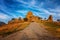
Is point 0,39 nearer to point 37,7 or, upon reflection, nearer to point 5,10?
point 5,10

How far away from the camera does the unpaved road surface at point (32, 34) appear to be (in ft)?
16.4

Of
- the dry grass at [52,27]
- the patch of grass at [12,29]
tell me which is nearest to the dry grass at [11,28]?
the patch of grass at [12,29]

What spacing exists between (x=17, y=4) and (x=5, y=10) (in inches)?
18.5

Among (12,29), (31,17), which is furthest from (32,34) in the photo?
(12,29)

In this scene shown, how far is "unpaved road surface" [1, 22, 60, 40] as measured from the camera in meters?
4.99

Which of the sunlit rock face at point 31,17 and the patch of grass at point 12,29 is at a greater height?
the sunlit rock face at point 31,17

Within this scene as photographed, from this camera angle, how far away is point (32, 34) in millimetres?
5016

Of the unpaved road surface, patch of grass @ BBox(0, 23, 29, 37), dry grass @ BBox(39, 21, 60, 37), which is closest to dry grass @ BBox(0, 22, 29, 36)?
patch of grass @ BBox(0, 23, 29, 37)

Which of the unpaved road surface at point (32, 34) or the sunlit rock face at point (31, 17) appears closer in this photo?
the unpaved road surface at point (32, 34)

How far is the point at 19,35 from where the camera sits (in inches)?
198

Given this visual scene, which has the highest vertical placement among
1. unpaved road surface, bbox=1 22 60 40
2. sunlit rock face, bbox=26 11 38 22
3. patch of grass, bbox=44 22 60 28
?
sunlit rock face, bbox=26 11 38 22

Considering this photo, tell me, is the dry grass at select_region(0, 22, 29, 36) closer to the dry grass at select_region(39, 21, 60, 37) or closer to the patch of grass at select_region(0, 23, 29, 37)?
the patch of grass at select_region(0, 23, 29, 37)

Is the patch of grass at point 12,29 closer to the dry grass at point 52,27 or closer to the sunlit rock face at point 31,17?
the sunlit rock face at point 31,17

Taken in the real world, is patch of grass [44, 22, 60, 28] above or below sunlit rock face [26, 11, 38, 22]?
below
